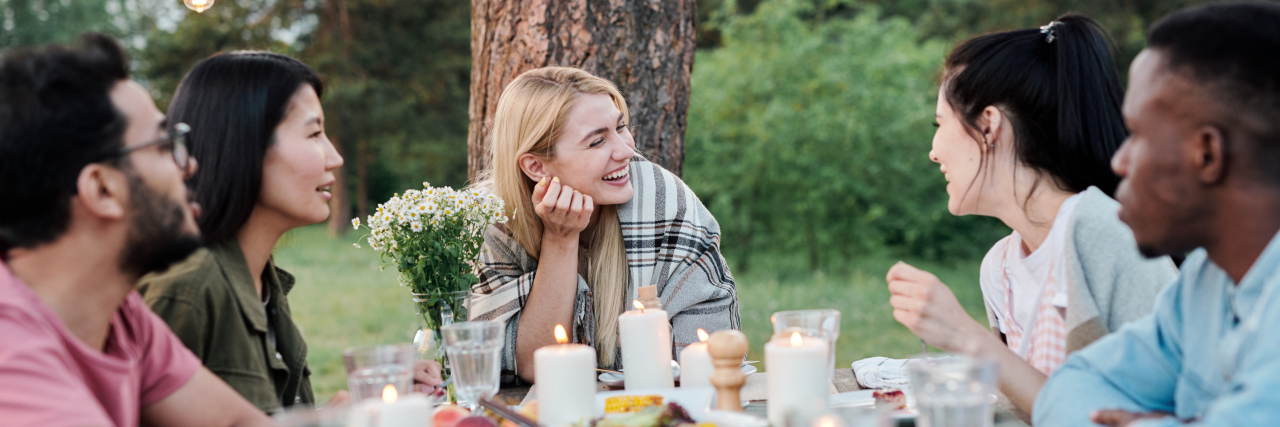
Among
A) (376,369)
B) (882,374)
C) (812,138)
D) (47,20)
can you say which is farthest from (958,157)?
(47,20)

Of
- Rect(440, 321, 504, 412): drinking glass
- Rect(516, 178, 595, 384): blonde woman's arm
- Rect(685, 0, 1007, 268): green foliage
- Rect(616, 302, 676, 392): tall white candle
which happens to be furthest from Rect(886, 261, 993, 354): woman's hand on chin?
Rect(685, 0, 1007, 268): green foliage

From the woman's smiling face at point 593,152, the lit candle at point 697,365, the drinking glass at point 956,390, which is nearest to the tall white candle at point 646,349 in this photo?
the lit candle at point 697,365

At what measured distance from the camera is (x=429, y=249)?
7.80 feet

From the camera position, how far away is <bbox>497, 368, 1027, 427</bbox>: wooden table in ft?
6.31

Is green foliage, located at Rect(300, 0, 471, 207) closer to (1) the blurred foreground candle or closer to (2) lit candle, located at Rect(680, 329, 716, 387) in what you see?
(2) lit candle, located at Rect(680, 329, 716, 387)

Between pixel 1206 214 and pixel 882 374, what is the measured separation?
1077mm

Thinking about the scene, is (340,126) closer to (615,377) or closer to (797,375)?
(615,377)

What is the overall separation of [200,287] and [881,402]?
153cm

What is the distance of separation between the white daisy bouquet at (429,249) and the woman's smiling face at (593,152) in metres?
0.71

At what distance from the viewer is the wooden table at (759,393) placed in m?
1.92

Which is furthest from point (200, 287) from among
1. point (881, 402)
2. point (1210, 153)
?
point (1210, 153)

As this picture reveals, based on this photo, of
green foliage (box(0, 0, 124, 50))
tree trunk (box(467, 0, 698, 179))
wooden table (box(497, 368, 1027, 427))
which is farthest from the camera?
green foliage (box(0, 0, 124, 50))

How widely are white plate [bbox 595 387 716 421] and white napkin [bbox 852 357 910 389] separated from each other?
0.59 meters

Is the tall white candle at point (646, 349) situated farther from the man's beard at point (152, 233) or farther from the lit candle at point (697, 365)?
the man's beard at point (152, 233)
